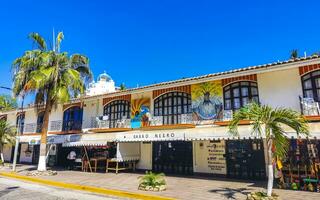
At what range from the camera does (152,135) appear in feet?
54.5

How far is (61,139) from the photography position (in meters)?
21.9

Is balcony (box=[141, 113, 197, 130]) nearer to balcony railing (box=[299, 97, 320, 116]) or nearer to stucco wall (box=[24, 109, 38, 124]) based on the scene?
balcony railing (box=[299, 97, 320, 116])

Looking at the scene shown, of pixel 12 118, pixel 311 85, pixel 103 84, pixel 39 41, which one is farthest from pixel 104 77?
pixel 311 85

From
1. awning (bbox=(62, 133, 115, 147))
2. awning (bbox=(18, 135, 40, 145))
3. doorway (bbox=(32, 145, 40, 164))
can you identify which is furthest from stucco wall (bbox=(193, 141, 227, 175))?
doorway (bbox=(32, 145, 40, 164))

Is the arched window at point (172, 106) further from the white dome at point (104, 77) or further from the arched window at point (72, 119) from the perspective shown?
the white dome at point (104, 77)

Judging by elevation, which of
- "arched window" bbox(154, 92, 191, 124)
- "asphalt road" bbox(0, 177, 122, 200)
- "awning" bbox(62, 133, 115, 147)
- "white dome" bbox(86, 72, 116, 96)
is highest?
"white dome" bbox(86, 72, 116, 96)

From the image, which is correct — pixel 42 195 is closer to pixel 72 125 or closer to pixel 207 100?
pixel 207 100

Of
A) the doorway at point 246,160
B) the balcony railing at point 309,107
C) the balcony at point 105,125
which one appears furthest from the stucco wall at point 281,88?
the balcony at point 105,125

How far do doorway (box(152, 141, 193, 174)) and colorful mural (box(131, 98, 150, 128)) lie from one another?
2.14m

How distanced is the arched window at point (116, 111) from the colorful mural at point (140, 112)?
0.91 meters

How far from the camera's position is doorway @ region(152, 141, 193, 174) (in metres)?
18.4

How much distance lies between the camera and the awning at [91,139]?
61.2ft

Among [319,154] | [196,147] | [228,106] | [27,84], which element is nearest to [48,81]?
[27,84]

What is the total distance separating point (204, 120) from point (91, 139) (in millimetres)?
9021
